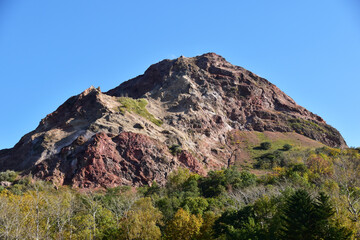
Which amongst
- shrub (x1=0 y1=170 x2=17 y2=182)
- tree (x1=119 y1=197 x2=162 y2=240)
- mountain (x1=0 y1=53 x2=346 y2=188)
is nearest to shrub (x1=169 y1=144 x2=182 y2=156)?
mountain (x1=0 y1=53 x2=346 y2=188)

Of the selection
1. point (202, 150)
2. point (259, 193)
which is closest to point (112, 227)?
point (259, 193)

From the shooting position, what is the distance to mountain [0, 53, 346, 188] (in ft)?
230

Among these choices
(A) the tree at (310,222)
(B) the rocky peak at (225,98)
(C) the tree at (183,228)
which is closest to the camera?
(A) the tree at (310,222)

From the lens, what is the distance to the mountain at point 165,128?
70250 millimetres

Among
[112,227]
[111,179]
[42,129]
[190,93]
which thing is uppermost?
[190,93]

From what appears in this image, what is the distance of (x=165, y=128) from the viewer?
9081cm

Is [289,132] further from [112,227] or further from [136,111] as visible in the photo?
[112,227]

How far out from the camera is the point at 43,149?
7294cm

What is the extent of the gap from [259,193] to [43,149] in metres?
54.6

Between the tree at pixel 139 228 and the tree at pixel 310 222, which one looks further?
the tree at pixel 139 228

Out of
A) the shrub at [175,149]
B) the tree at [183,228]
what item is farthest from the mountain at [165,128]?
the tree at [183,228]

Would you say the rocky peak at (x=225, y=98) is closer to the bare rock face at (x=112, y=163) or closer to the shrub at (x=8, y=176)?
the bare rock face at (x=112, y=163)

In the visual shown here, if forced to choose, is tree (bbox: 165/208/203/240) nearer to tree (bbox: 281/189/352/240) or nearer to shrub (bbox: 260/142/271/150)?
tree (bbox: 281/189/352/240)

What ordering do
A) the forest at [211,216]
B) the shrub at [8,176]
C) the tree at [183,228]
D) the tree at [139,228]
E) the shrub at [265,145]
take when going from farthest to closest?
the shrub at [265,145] < the shrub at [8,176] < the tree at [183,228] < the tree at [139,228] < the forest at [211,216]
